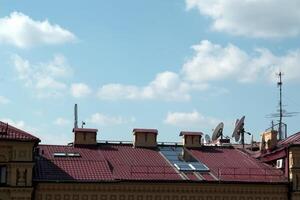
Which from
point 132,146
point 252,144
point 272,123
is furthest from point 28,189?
point 272,123

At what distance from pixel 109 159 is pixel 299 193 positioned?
12.4 meters

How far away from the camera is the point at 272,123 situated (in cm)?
5503

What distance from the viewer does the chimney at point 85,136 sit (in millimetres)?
41188

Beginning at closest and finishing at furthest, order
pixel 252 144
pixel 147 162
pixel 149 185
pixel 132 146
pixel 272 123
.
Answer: pixel 149 185 < pixel 147 162 < pixel 132 146 < pixel 252 144 < pixel 272 123

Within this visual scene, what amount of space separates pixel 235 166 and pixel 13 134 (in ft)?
48.8

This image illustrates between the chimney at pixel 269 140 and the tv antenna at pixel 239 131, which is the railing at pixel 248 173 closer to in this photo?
the chimney at pixel 269 140

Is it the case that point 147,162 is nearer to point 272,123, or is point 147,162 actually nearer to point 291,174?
point 291,174

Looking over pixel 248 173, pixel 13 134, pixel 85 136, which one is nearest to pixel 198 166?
pixel 248 173

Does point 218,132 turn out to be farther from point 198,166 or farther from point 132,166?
point 132,166

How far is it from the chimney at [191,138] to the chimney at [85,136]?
254 inches

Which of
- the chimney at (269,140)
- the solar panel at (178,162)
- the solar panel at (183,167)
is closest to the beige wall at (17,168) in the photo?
the solar panel at (183,167)

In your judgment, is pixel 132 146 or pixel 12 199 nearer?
pixel 12 199

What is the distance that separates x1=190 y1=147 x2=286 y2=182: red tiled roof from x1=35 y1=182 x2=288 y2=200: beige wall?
0.70 m

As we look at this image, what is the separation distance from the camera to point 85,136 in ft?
136
